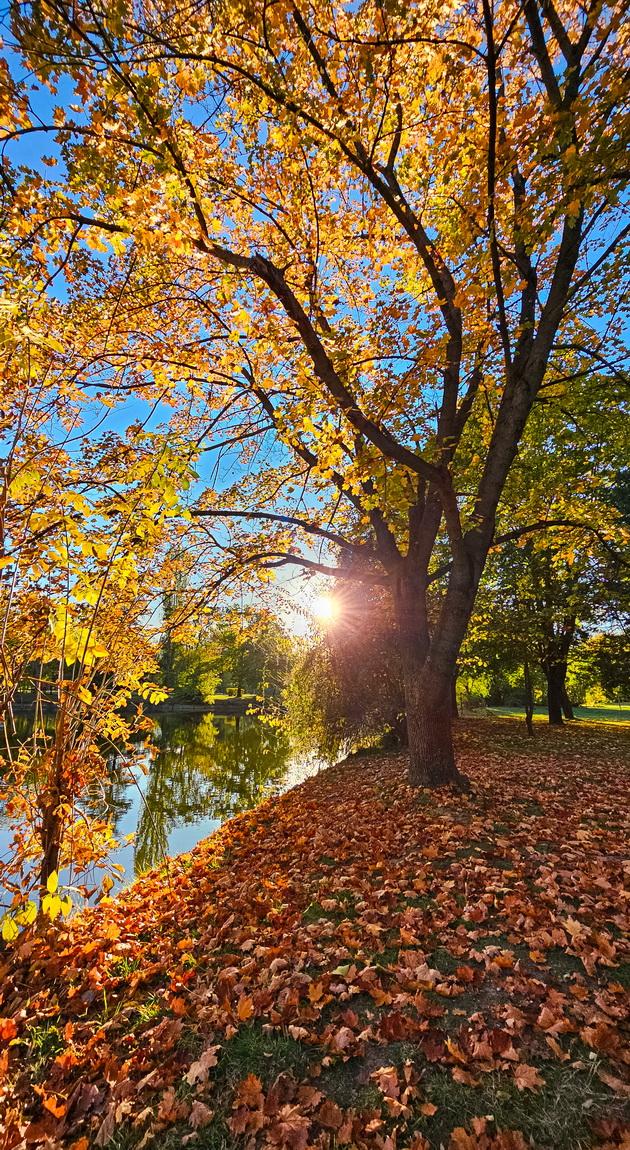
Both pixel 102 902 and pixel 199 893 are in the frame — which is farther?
pixel 199 893

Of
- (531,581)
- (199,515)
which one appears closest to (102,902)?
(199,515)

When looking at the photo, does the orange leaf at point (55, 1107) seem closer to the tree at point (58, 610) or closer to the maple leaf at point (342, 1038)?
the tree at point (58, 610)

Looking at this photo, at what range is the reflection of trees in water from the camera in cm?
1111

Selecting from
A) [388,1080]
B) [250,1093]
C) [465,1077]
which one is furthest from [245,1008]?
[465,1077]

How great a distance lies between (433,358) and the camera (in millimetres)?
6266

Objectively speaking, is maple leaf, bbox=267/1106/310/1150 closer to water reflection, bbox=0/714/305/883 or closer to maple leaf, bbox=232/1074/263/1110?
maple leaf, bbox=232/1074/263/1110

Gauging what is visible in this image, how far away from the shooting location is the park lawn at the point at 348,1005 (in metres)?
2.28

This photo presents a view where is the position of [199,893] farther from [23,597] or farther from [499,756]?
[499,756]

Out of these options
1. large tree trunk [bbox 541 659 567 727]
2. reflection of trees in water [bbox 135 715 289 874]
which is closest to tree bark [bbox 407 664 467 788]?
reflection of trees in water [bbox 135 715 289 874]

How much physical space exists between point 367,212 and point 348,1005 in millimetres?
8204

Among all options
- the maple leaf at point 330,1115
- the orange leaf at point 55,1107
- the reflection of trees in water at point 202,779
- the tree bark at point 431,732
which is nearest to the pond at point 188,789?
the reflection of trees in water at point 202,779

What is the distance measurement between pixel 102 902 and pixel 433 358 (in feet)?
23.6

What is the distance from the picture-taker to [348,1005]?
302cm

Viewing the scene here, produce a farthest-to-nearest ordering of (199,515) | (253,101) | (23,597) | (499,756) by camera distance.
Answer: (499,756)
(199,515)
(253,101)
(23,597)
